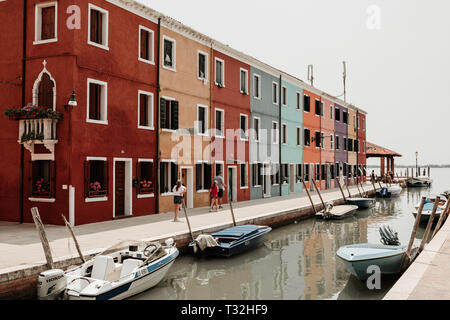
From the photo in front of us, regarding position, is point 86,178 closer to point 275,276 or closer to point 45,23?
point 45,23

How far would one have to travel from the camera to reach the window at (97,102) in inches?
553

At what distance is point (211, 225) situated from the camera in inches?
528

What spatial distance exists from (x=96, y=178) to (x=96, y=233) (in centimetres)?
287

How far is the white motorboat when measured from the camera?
24.2ft

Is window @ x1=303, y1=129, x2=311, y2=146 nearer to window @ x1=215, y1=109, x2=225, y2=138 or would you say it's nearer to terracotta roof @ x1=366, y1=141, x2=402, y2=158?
window @ x1=215, y1=109, x2=225, y2=138

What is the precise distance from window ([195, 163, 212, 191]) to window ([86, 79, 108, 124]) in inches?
238

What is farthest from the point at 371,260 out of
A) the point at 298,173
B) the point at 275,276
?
the point at 298,173

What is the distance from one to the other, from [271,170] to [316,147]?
Answer: 889cm

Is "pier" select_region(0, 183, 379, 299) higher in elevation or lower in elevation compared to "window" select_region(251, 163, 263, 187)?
lower

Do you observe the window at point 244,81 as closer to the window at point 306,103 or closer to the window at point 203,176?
the window at point 203,176

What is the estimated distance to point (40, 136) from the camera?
12961 millimetres

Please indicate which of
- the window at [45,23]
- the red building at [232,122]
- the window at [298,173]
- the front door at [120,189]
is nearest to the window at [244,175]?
the red building at [232,122]

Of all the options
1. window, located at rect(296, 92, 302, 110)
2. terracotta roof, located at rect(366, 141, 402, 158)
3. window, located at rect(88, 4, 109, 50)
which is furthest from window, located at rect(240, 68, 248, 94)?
terracotta roof, located at rect(366, 141, 402, 158)

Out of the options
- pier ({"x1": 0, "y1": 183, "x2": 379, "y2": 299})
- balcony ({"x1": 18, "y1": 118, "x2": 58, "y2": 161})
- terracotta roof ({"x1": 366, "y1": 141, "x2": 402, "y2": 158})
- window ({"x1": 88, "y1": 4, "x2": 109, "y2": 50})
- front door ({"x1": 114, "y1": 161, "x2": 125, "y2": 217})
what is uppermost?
window ({"x1": 88, "y1": 4, "x2": 109, "y2": 50})
